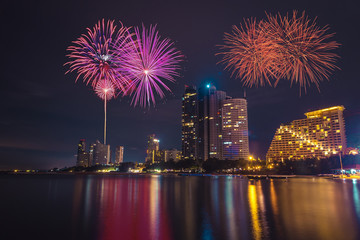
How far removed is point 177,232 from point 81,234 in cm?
672

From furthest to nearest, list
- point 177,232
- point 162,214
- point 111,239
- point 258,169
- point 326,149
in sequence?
point 326,149 → point 258,169 → point 162,214 → point 177,232 → point 111,239

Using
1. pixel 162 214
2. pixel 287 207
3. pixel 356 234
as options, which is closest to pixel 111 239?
pixel 162 214

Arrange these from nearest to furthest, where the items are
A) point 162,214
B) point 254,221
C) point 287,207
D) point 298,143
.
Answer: point 254,221, point 162,214, point 287,207, point 298,143

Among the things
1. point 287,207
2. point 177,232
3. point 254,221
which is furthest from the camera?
point 287,207

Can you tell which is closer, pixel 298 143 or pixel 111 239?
pixel 111 239

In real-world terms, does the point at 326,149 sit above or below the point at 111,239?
above

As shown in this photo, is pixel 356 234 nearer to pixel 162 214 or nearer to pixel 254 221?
pixel 254 221

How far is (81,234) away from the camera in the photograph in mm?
17234

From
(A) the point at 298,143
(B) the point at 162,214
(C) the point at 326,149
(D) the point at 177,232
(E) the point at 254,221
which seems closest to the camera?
(D) the point at 177,232

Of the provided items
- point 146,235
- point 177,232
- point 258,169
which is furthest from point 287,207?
point 258,169

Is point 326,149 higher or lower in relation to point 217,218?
higher

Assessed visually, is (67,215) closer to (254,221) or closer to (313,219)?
(254,221)

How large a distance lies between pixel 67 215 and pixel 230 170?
7104 inches

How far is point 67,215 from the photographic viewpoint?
81.7 feet
